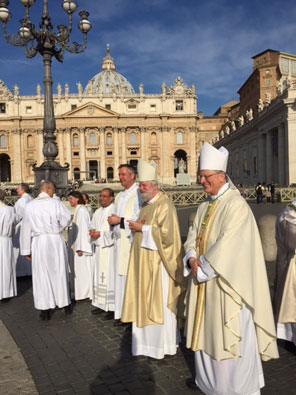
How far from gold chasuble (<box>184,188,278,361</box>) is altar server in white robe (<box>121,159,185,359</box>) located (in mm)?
617

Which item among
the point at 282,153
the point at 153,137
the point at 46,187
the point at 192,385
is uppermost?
the point at 153,137

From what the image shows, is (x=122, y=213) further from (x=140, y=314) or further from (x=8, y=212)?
(x=8, y=212)

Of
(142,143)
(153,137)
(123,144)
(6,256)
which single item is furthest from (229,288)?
(153,137)

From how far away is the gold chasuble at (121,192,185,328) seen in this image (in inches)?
137

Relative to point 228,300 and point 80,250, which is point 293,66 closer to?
point 80,250

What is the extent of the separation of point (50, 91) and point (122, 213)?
7.32m

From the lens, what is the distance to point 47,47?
10.4 meters

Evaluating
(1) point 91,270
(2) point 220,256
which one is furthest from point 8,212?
(2) point 220,256

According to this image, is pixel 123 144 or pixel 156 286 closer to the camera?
pixel 156 286

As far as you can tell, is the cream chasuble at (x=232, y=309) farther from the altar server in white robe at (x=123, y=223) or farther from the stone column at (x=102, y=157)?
the stone column at (x=102, y=157)

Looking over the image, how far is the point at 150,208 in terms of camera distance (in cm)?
371

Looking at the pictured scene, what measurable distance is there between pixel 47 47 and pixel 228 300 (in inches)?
402

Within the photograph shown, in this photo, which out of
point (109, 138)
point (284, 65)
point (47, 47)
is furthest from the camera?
point (109, 138)

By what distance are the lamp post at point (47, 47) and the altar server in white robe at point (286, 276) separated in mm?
8227
